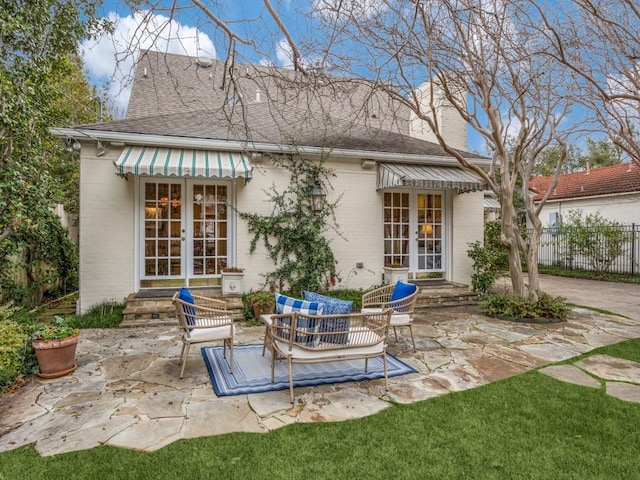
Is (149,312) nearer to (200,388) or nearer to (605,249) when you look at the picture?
(200,388)

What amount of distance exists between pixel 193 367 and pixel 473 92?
9.00m

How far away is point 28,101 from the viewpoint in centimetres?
629

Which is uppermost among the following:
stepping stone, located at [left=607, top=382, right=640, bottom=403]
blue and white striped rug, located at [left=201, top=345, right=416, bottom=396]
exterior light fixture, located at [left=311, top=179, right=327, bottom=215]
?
exterior light fixture, located at [left=311, top=179, right=327, bottom=215]

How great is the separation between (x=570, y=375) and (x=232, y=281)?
278 inches

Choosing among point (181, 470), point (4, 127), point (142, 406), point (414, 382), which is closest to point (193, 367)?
point (142, 406)

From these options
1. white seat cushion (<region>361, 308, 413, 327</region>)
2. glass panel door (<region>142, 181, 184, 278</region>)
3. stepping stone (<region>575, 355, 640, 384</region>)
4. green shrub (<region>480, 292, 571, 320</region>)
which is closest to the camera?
stepping stone (<region>575, 355, 640, 384</region>)

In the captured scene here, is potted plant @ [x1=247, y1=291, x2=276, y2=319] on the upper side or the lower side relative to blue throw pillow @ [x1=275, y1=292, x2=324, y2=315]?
lower

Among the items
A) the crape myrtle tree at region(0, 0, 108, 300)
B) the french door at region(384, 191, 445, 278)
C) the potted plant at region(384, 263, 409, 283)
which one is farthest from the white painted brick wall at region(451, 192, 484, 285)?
the crape myrtle tree at region(0, 0, 108, 300)

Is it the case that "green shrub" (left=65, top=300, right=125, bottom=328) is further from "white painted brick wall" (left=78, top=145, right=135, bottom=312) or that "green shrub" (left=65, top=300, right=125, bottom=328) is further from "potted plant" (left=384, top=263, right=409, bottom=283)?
"potted plant" (left=384, top=263, right=409, bottom=283)

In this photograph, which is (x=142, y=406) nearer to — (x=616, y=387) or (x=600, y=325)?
(x=616, y=387)

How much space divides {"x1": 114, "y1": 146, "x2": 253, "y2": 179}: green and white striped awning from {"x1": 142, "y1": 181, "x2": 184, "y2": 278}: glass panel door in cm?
97

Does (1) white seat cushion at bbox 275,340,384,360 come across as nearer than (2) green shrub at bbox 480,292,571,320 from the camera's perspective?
Yes

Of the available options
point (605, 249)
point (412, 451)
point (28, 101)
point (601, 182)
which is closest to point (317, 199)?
point (28, 101)

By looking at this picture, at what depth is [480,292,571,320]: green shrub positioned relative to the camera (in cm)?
888
